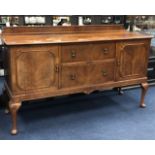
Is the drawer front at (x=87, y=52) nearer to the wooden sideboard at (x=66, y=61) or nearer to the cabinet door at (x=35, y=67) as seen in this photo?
the wooden sideboard at (x=66, y=61)

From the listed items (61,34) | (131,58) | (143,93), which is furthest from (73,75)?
(143,93)

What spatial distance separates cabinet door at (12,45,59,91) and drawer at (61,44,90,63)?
8 cm

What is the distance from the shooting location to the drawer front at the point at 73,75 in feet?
7.60

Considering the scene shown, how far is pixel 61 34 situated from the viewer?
260cm

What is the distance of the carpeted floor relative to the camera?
7.65ft

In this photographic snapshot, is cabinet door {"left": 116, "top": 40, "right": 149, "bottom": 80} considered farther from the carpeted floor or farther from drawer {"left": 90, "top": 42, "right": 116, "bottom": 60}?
the carpeted floor

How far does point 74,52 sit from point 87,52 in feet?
0.45

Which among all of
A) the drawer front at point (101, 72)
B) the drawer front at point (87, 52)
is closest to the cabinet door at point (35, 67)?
the drawer front at point (87, 52)

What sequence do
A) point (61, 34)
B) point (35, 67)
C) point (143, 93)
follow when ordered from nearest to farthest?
1. point (35, 67)
2. point (61, 34)
3. point (143, 93)

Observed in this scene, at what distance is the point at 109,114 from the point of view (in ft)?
9.02

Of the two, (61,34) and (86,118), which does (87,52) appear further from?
(86,118)

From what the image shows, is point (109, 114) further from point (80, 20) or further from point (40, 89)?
point (80, 20)

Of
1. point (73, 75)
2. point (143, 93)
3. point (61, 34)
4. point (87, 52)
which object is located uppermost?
point (61, 34)

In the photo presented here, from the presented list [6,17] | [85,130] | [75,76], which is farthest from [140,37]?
[6,17]
